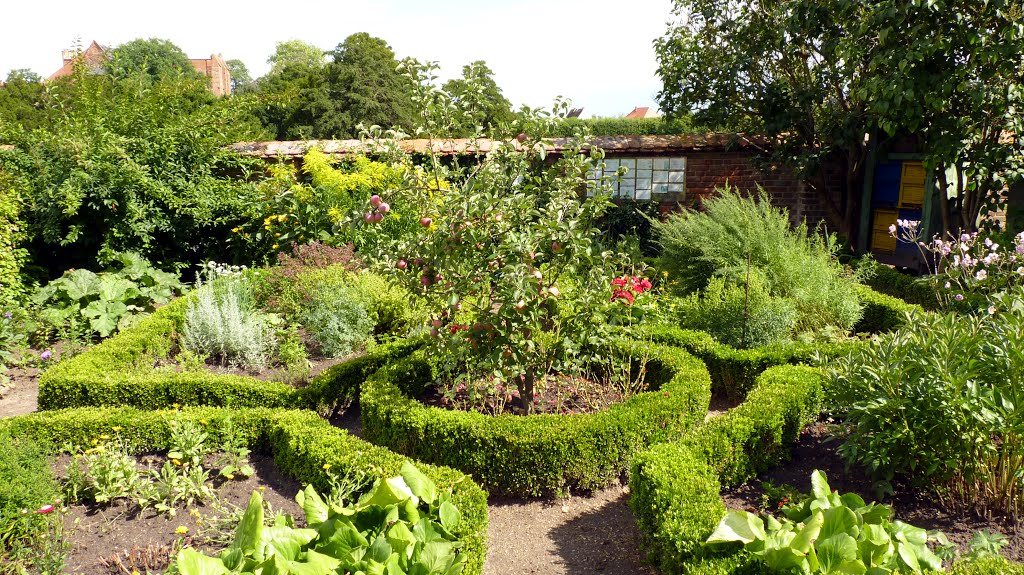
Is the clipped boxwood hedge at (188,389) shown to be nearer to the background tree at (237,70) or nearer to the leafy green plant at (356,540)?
the leafy green plant at (356,540)

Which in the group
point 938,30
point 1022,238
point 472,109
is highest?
point 938,30

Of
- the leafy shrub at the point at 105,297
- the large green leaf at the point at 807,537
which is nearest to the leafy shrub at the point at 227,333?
the leafy shrub at the point at 105,297

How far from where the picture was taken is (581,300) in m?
4.00

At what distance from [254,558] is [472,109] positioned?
9.45 ft

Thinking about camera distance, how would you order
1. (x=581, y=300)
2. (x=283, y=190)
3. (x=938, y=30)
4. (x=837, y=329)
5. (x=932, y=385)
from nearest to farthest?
(x=932, y=385), (x=581, y=300), (x=837, y=329), (x=938, y=30), (x=283, y=190)

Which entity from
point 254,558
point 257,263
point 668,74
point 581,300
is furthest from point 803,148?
point 254,558

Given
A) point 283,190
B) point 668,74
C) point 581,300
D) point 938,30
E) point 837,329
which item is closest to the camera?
point 581,300

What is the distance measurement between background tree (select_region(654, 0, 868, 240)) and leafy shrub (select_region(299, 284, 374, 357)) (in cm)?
638

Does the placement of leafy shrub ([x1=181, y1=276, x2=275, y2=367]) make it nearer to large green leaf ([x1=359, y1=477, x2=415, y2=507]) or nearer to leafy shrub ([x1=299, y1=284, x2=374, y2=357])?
leafy shrub ([x1=299, y1=284, x2=374, y2=357])

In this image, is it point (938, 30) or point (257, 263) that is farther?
point (257, 263)

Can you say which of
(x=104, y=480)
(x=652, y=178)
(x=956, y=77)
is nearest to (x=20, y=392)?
(x=104, y=480)

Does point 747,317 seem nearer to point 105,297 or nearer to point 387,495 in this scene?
point 387,495

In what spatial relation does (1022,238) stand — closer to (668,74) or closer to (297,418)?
(297,418)

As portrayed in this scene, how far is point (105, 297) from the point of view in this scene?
6773 mm
